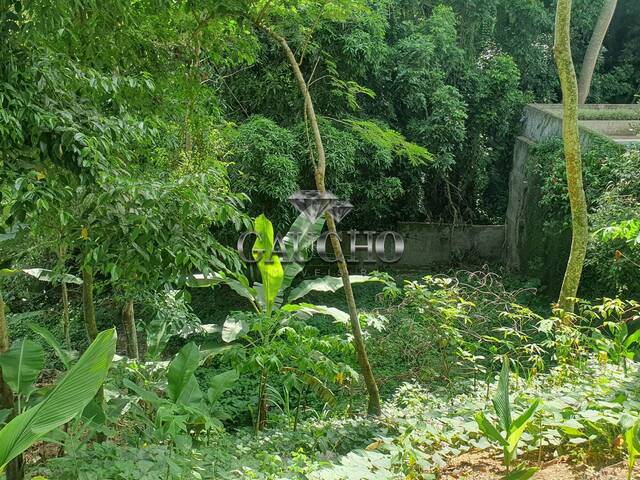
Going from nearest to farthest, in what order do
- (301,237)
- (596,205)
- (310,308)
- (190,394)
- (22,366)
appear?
(22,366) < (190,394) < (310,308) < (301,237) < (596,205)

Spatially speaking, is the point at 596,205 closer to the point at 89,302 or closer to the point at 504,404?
the point at 504,404

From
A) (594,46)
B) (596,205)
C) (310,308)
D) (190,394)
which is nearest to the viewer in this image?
(190,394)

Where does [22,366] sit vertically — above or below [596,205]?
below

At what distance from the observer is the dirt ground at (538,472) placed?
9.51ft

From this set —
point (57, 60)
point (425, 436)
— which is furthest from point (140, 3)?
point (425, 436)

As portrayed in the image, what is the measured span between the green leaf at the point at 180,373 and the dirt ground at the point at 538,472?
1.65m

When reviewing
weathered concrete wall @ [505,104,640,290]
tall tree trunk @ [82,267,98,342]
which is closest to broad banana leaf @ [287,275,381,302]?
tall tree trunk @ [82,267,98,342]

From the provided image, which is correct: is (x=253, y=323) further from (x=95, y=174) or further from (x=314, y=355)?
(x=95, y=174)

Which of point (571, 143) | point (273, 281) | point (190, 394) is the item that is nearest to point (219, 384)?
point (190, 394)

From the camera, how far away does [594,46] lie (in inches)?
451

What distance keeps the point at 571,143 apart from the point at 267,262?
102 inches

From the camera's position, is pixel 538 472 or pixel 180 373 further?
pixel 180 373

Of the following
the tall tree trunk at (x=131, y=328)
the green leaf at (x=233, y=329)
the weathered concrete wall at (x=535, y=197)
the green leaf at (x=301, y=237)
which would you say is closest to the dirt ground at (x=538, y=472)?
the green leaf at (x=233, y=329)

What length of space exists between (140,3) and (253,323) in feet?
7.91
